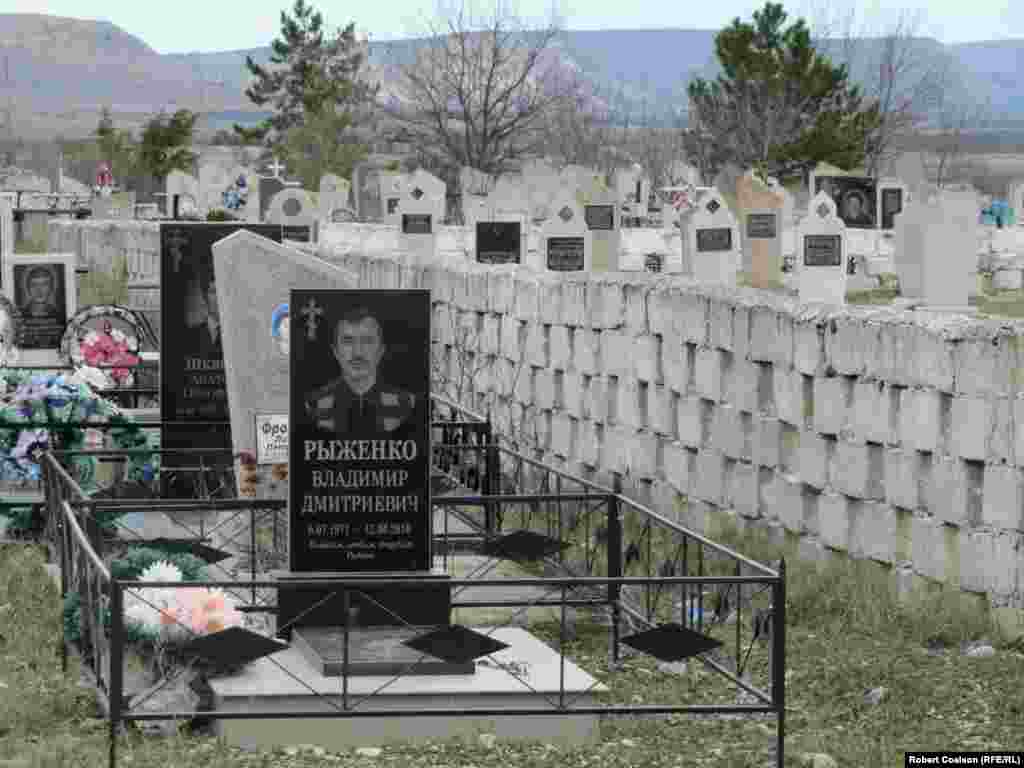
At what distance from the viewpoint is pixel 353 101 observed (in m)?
67.6

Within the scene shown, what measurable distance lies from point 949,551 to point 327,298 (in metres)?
3.86

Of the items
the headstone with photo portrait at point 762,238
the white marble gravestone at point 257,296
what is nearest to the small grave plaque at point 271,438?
the white marble gravestone at point 257,296

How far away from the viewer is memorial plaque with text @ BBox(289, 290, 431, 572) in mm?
10320

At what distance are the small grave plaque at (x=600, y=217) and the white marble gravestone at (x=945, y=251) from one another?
25.1 feet

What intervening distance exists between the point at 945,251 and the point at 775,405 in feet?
4.78

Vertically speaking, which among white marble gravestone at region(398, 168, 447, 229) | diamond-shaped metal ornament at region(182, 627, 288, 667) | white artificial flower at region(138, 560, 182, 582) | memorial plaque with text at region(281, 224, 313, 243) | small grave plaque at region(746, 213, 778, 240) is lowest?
diamond-shaped metal ornament at region(182, 627, 288, 667)


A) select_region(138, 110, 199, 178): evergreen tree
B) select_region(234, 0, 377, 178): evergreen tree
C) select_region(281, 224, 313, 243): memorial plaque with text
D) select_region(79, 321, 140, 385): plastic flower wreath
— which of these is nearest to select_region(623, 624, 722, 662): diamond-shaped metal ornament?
select_region(79, 321, 140, 385): plastic flower wreath

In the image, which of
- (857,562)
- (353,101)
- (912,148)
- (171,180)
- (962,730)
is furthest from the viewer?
(912,148)

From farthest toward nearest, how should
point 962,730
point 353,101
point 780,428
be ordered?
point 353,101 → point 780,428 → point 962,730

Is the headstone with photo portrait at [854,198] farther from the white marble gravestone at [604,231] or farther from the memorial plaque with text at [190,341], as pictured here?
the memorial plaque with text at [190,341]

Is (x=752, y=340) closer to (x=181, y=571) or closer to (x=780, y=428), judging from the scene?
(x=780, y=428)

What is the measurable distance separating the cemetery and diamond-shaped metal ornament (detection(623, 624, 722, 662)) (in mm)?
17

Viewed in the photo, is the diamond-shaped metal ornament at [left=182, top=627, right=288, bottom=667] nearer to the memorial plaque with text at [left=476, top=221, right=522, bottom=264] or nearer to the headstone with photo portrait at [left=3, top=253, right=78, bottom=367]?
the headstone with photo portrait at [left=3, top=253, right=78, bottom=367]

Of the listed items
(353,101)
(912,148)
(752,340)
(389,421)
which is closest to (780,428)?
(752,340)
